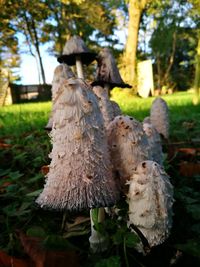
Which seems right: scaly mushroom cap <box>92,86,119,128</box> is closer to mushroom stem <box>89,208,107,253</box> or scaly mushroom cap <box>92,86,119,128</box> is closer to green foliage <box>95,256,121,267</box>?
mushroom stem <box>89,208,107,253</box>

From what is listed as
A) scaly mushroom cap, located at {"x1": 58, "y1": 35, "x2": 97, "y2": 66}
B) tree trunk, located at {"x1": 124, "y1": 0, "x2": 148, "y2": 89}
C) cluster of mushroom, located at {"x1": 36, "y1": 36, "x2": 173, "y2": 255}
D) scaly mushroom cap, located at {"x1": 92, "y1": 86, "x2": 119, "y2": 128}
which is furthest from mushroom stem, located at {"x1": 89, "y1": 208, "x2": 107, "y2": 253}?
tree trunk, located at {"x1": 124, "y1": 0, "x2": 148, "y2": 89}

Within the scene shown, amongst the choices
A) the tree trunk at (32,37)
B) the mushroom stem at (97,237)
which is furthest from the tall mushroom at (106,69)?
Answer: the tree trunk at (32,37)

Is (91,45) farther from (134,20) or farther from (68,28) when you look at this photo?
(134,20)

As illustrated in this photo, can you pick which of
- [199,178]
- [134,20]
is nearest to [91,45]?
[134,20]

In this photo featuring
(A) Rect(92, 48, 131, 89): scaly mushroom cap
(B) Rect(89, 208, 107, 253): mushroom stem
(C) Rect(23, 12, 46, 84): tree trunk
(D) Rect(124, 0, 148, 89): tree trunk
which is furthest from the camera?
(C) Rect(23, 12, 46, 84): tree trunk

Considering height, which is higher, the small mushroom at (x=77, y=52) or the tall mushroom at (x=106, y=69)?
the small mushroom at (x=77, y=52)

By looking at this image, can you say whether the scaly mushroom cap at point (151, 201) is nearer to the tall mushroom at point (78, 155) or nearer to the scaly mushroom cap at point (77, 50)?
the tall mushroom at point (78, 155)
